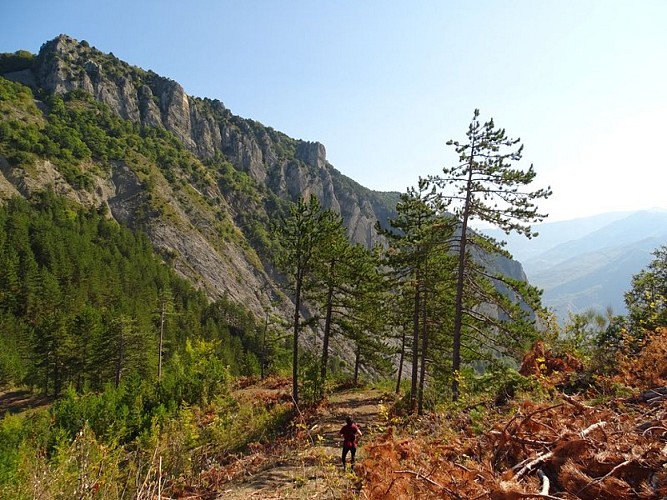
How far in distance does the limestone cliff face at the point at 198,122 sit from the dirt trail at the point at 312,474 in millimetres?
89839

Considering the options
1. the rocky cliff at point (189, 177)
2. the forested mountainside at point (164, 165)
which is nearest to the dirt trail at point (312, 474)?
the rocky cliff at point (189, 177)

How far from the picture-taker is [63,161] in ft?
299

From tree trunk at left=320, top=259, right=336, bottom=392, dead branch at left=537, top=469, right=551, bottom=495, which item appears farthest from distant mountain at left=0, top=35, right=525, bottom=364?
dead branch at left=537, top=469, right=551, bottom=495

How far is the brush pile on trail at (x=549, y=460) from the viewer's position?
2.74 meters

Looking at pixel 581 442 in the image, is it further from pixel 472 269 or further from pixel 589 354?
pixel 472 269

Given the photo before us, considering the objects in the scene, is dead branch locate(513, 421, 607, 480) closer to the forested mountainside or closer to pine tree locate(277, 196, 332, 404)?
pine tree locate(277, 196, 332, 404)

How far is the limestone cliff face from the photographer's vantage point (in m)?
128

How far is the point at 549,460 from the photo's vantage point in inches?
133

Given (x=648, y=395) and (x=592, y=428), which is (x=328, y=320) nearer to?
(x=648, y=395)

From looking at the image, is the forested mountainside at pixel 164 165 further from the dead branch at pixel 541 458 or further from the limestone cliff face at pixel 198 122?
the dead branch at pixel 541 458

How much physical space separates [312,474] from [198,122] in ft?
559

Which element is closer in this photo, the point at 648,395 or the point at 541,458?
the point at 541,458

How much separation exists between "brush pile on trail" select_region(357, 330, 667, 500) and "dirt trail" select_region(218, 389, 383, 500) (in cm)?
125

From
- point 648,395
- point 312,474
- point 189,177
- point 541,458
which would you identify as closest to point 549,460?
point 541,458
